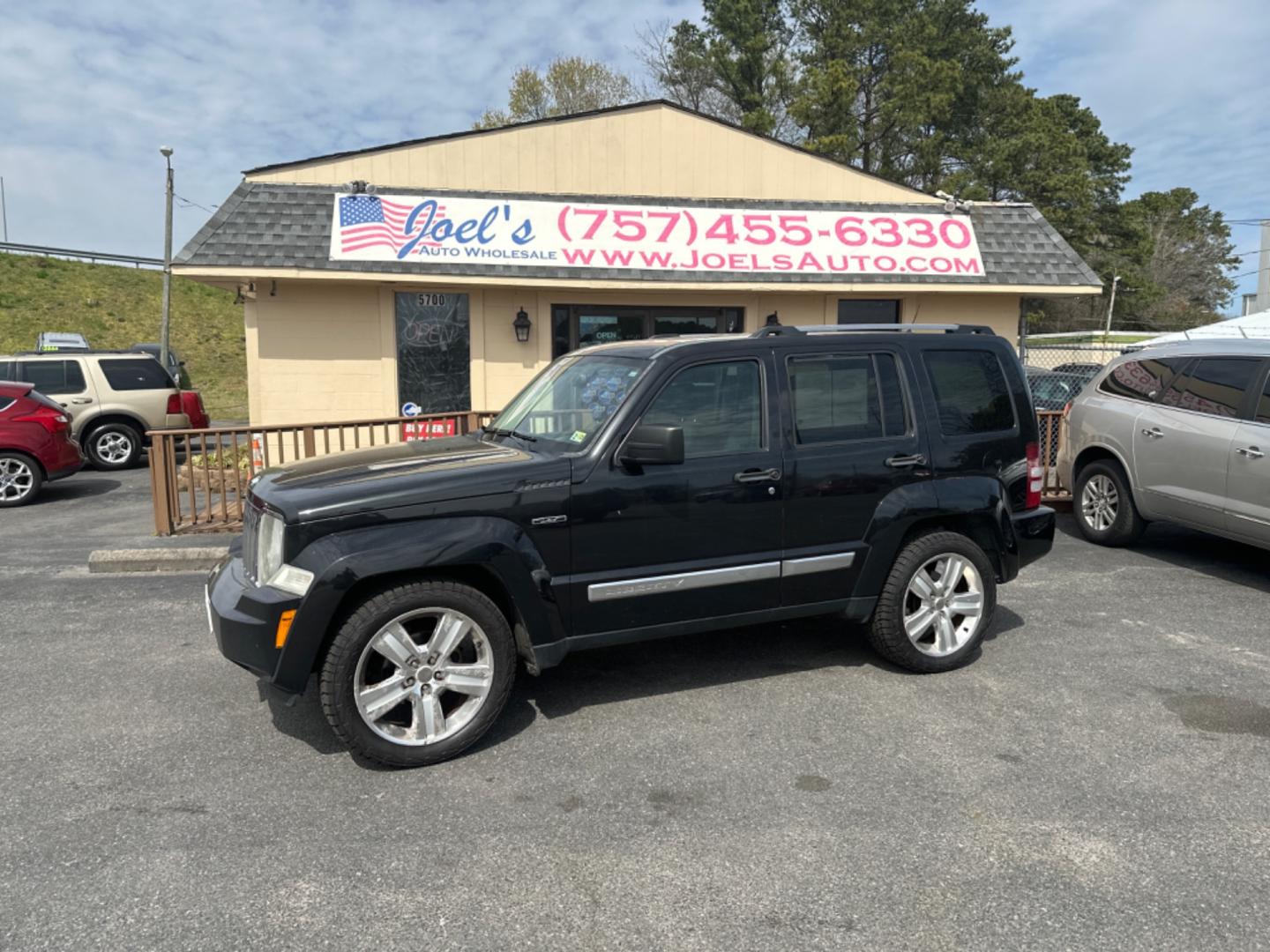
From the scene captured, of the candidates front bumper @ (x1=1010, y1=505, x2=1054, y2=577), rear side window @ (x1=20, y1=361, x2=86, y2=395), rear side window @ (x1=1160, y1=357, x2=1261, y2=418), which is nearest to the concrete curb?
front bumper @ (x1=1010, y1=505, x2=1054, y2=577)

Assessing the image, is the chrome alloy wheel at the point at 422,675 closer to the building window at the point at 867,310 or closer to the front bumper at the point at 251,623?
the front bumper at the point at 251,623

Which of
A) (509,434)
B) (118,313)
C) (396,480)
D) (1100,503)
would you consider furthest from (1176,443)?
(118,313)

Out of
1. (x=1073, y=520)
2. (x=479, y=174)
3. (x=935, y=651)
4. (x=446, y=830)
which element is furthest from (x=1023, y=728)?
(x=479, y=174)

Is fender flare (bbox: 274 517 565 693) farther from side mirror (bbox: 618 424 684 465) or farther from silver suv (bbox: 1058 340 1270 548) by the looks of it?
silver suv (bbox: 1058 340 1270 548)

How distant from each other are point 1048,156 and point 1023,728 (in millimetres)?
33766

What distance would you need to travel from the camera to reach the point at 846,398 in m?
4.56

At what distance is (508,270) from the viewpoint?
10758 mm

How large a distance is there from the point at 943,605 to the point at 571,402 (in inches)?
91.7

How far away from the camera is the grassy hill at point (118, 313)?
32156 mm

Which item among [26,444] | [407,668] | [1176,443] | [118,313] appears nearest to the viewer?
[407,668]

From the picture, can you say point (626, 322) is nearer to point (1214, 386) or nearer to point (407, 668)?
point (1214, 386)

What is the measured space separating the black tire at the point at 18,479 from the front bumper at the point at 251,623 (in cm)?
858

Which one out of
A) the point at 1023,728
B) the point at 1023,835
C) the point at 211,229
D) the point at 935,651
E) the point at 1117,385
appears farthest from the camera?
the point at 211,229

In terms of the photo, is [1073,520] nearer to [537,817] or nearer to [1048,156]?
[537,817]
